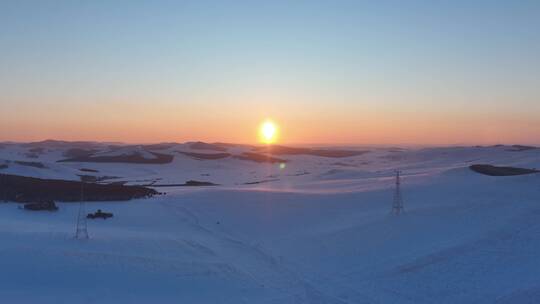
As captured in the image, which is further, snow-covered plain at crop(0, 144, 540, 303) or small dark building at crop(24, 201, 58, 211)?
small dark building at crop(24, 201, 58, 211)

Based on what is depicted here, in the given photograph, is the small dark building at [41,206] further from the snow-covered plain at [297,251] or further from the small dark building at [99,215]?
the small dark building at [99,215]

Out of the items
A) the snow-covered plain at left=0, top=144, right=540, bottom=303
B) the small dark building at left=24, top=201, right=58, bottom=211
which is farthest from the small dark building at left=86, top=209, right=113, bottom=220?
the small dark building at left=24, top=201, right=58, bottom=211

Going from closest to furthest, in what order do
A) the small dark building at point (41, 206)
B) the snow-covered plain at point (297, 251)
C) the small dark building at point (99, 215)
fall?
1. the snow-covered plain at point (297, 251)
2. the small dark building at point (99, 215)
3. the small dark building at point (41, 206)

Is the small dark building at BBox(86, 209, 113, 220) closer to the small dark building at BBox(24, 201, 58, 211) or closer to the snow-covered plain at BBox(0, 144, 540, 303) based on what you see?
the snow-covered plain at BBox(0, 144, 540, 303)

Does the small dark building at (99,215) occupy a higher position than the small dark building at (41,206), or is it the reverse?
the small dark building at (41,206)

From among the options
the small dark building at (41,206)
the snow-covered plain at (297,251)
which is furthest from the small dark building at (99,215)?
the small dark building at (41,206)

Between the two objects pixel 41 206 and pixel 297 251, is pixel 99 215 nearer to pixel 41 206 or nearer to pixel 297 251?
pixel 41 206

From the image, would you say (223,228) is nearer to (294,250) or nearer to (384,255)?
(294,250)

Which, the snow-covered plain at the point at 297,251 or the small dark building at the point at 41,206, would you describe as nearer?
the snow-covered plain at the point at 297,251

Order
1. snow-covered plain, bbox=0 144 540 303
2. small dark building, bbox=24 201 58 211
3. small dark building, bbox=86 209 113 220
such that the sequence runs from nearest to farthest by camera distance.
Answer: snow-covered plain, bbox=0 144 540 303 < small dark building, bbox=86 209 113 220 < small dark building, bbox=24 201 58 211

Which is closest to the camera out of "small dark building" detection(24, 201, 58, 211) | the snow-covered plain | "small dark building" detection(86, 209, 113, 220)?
the snow-covered plain
